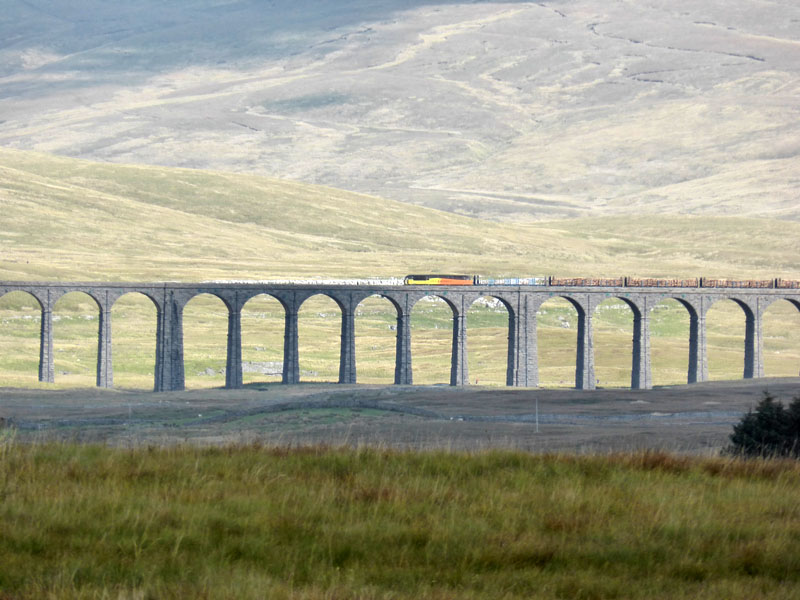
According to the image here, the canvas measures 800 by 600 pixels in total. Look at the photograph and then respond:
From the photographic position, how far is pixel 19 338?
334 feet

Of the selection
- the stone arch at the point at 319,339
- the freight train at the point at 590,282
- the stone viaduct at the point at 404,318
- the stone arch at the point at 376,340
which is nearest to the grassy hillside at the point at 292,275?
the stone arch at the point at 376,340

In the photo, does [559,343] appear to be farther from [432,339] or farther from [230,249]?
[230,249]

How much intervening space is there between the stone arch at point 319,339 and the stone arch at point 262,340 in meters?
2.13

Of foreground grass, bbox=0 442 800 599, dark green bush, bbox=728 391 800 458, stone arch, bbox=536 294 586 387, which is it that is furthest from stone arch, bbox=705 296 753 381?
foreground grass, bbox=0 442 800 599

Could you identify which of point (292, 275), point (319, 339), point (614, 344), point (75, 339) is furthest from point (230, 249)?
point (614, 344)

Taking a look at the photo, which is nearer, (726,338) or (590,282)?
(590,282)

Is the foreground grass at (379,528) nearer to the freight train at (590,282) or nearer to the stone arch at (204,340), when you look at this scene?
the stone arch at (204,340)

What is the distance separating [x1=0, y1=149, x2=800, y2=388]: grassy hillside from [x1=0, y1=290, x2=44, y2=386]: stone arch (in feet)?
0.73

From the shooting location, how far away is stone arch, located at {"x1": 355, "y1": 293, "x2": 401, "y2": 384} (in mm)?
99125

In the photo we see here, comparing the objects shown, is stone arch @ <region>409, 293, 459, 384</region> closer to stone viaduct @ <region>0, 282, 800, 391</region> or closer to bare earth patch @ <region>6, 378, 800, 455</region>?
stone viaduct @ <region>0, 282, 800, 391</region>

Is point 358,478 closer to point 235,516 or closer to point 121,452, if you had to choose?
point 235,516

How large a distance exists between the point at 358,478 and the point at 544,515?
2.43 meters

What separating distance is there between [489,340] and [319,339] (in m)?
17.0

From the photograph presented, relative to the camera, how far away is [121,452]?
49.4ft
